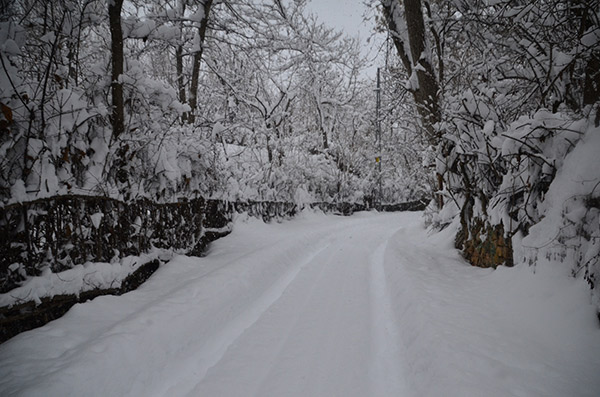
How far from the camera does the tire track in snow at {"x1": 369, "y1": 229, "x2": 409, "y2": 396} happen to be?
2252 millimetres

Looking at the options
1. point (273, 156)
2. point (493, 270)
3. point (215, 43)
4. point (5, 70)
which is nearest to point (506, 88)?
point (493, 270)

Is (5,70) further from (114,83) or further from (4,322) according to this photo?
(4,322)

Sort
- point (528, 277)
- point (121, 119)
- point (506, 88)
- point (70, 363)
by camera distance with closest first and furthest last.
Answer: point (70, 363) < point (528, 277) < point (121, 119) < point (506, 88)

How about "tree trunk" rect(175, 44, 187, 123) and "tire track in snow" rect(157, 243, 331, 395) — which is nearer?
"tire track in snow" rect(157, 243, 331, 395)

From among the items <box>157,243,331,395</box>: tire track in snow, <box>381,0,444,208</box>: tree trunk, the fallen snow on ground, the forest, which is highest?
<box>381,0,444,208</box>: tree trunk

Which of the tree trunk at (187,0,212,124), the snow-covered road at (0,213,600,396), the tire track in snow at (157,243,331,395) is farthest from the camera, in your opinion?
the tree trunk at (187,0,212,124)

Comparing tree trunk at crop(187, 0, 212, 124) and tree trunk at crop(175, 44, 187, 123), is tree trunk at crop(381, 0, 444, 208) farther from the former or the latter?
tree trunk at crop(175, 44, 187, 123)

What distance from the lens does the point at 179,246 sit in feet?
17.8

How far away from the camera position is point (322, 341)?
2875mm

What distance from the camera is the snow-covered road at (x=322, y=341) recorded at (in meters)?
2.13

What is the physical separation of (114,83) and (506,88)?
6255 mm

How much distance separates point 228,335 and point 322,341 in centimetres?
103

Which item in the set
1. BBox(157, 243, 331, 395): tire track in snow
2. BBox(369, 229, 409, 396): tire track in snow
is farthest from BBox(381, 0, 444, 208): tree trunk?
BBox(157, 243, 331, 395): tire track in snow

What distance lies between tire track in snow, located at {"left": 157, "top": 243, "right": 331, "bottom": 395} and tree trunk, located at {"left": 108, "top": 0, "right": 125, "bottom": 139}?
3.16 metres
